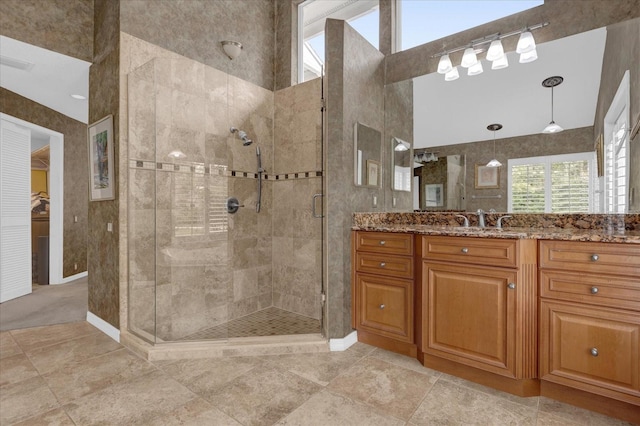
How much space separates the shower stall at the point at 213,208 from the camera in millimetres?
2523

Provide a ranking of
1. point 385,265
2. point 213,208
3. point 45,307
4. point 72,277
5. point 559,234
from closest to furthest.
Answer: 1. point 559,234
2. point 385,265
3. point 213,208
4. point 45,307
5. point 72,277

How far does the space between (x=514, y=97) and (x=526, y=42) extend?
376 mm

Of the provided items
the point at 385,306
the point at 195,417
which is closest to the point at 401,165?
the point at 385,306

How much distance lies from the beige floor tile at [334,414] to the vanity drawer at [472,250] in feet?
3.21

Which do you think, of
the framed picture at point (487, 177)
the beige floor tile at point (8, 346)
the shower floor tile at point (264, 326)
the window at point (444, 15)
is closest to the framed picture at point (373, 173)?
the framed picture at point (487, 177)

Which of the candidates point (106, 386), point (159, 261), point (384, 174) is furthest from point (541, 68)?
point (106, 386)

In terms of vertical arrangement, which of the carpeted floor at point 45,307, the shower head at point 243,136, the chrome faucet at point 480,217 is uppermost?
the shower head at point 243,136

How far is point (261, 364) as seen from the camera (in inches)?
87.6

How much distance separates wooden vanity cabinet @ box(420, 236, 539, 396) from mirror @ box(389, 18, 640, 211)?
72cm

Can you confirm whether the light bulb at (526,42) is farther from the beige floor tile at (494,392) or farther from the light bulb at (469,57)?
the beige floor tile at (494,392)

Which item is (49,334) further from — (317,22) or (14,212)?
(317,22)

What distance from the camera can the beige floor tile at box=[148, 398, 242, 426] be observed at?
161cm

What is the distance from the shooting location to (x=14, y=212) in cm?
404

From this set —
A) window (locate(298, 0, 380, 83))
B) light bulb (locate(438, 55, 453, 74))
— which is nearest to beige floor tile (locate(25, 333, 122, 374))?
window (locate(298, 0, 380, 83))
